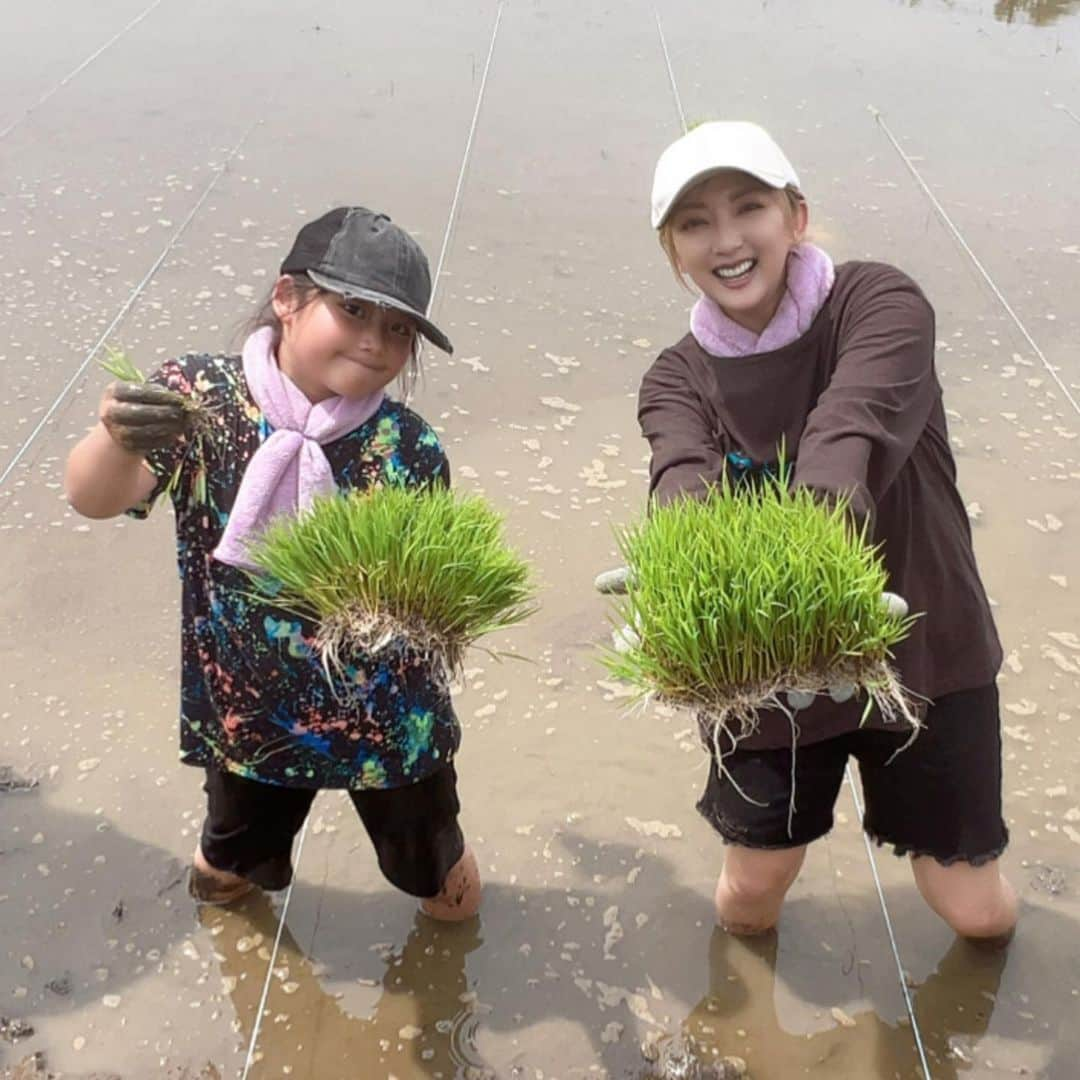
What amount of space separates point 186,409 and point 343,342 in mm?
236

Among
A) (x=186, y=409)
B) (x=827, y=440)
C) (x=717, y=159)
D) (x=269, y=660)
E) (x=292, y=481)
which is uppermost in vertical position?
(x=717, y=159)

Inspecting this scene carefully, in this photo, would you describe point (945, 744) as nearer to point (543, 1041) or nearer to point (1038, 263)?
point (543, 1041)

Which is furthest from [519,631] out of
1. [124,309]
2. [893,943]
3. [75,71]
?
[75,71]

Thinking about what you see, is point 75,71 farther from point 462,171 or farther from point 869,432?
point 869,432

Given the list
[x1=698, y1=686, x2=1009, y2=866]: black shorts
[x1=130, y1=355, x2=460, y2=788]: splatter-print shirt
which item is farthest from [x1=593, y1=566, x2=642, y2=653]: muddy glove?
[x1=698, y1=686, x2=1009, y2=866]: black shorts

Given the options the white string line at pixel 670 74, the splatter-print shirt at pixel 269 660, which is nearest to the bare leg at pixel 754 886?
the splatter-print shirt at pixel 269 660

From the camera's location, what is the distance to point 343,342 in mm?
1689

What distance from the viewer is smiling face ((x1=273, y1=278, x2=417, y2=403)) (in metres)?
1.69

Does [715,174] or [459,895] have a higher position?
[715,174]

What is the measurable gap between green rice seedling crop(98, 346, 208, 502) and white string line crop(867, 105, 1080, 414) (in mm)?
3251

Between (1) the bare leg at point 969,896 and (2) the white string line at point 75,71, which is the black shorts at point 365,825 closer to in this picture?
(1) the bare leg at point 969,896

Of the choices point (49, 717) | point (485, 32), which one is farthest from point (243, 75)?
point (49, 717)

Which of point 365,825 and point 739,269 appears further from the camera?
point 365,825

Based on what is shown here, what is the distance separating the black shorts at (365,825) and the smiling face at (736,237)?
0.91 metres
